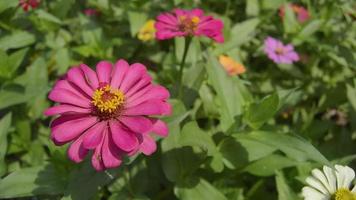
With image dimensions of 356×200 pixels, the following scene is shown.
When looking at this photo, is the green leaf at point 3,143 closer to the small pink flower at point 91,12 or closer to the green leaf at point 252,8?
the small pink flower at point 91,12

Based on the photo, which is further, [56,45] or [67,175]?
[56,45]

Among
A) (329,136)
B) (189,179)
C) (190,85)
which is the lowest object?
(329,136)

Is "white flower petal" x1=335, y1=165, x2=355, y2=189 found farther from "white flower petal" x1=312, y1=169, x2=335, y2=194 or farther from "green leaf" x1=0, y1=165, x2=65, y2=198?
"green leaf" x1=0, y1=165, x2=65, y2=198

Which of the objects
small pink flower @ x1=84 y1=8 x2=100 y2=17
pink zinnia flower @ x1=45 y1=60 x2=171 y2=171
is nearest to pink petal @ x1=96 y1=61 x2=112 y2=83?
pink zinnia flower @ x1=45 y1=60 x2=171 y2=171

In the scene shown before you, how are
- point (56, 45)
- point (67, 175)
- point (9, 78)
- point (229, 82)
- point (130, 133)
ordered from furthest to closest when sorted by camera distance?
point (56, 45), point (9, 78), point (229, 82), point (67, 175), point (130, 133)

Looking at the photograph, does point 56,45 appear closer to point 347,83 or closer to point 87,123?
point 87,123

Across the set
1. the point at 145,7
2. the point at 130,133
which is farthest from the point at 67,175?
the point at 145,7

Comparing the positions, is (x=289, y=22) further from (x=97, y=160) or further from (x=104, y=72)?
(x=97, y=160)

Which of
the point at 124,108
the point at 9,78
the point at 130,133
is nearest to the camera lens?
the point at 130,133
